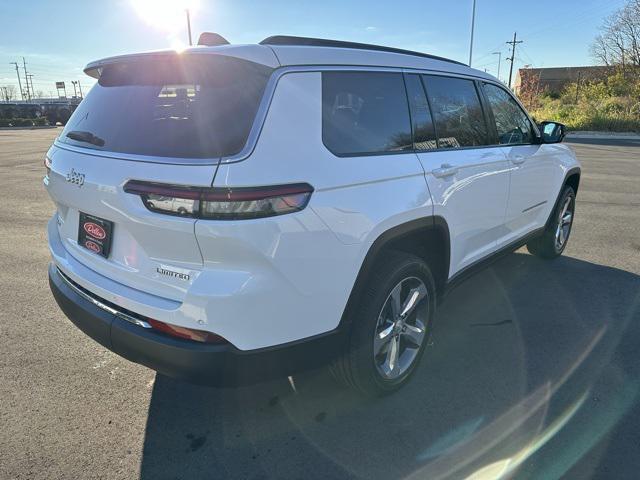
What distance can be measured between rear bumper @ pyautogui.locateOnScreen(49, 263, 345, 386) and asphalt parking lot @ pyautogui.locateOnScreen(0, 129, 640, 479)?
52 centimetres

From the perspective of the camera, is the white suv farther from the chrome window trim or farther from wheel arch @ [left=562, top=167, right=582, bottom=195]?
wheel arch @ [left=562, top=167, right=582, bottom=195]

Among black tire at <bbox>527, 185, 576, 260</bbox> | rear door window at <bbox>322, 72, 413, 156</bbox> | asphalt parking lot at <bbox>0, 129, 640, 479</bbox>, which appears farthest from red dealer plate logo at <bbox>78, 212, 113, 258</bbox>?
black tire at <bbox>527, 185, 576, 260</bbox>

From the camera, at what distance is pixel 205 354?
1999 mm

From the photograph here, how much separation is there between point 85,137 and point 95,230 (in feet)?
1.79

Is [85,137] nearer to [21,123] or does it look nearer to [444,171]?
[444,171]

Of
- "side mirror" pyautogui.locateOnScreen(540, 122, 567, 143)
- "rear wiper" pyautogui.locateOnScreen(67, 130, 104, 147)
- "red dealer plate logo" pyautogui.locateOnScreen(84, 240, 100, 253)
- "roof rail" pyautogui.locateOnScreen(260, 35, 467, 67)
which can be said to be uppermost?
"roof rail" pyautogui.locateOnScreen(260, 35, 467, 67)

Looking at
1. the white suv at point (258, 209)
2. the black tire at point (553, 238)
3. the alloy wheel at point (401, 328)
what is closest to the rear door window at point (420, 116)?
the white suv at point (258, 209)

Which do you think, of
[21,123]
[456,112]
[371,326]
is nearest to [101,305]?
[371,326]

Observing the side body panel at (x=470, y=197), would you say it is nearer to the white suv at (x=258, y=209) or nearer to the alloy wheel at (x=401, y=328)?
the white suv at (x=258, y=209)

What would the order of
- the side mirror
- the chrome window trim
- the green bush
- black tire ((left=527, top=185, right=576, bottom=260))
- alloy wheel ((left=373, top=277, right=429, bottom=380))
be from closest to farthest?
1. the chrome window trim
2. alloy wheel ((left=373, top=277, right=429, bottom=380))
3. the side mirror
4. black tire ((left=527, top=185, right=576, bottom=260))
5. the green bush

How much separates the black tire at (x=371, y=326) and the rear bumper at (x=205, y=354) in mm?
128

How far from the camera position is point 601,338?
11.5ft

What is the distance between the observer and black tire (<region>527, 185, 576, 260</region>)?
16.1 feet

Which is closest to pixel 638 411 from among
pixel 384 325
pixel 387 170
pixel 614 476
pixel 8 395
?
pixel 614 476
